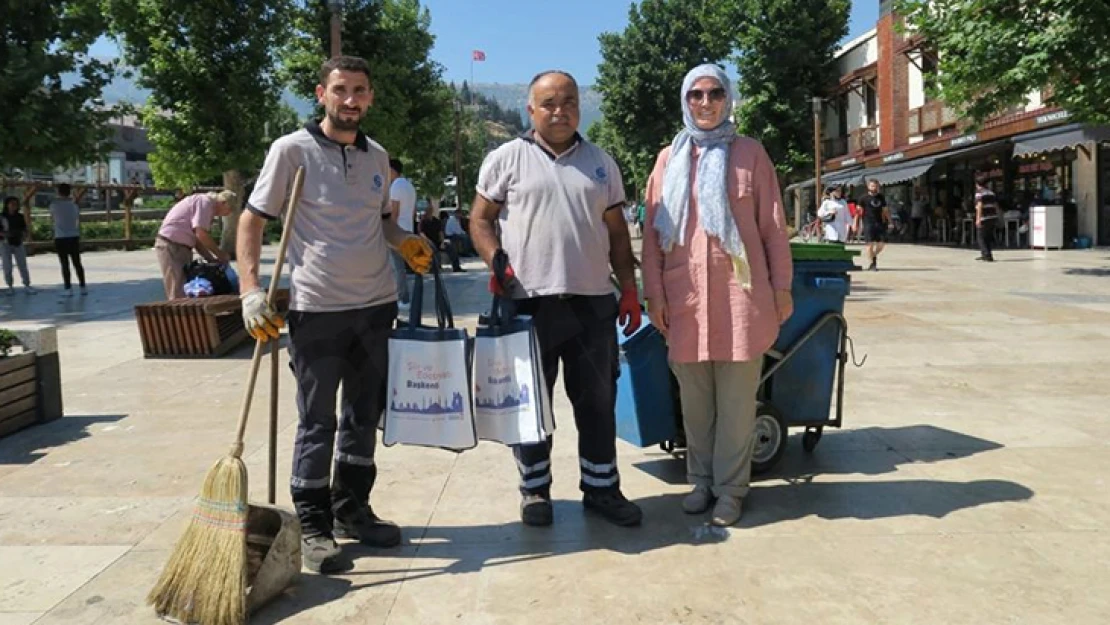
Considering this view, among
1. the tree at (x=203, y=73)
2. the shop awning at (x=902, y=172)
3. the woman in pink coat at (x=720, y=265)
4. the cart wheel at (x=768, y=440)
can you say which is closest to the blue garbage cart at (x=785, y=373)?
the cart wheel at (x=768, y=440)

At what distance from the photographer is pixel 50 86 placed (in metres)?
14.6

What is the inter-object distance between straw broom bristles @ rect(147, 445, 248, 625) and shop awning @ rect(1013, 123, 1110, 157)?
1953 centimetres

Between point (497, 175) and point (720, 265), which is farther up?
point (497, 175)

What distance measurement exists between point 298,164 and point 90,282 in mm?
16094

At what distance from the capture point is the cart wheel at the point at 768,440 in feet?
14.2

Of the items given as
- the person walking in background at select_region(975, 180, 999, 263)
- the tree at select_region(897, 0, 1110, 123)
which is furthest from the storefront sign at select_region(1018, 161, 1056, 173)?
the tree at select_region(897, 0, 1110, 123)

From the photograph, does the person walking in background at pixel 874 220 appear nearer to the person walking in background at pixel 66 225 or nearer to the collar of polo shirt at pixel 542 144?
the person walking in background at pixel 66 225

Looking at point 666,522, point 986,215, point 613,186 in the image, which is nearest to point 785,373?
point 666,522

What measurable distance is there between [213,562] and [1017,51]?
1392 centimetres

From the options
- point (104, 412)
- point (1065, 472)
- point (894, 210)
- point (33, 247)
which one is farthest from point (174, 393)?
point (894, 210)

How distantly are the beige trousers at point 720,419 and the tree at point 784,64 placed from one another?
32.7 metres

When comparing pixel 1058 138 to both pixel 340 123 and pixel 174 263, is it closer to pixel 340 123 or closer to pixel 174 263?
pixel 174 263

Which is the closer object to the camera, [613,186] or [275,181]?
[275,181]

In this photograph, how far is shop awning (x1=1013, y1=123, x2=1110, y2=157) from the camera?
18469mm
